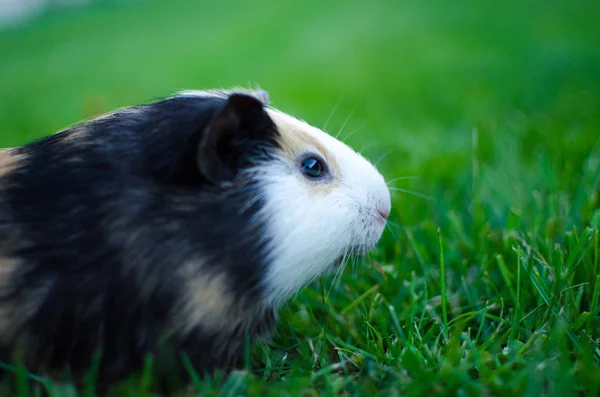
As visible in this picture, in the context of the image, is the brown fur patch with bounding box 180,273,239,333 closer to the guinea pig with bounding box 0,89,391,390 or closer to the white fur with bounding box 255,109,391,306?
the guinea pig with bounding box 0,89,391,390

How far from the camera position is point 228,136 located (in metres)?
1.72

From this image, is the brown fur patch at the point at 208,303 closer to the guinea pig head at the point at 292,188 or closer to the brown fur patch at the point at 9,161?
the guinea pig head at the point at 292,188

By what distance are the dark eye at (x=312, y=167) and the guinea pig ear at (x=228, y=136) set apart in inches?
8.3

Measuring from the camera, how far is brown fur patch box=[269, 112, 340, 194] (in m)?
1.86

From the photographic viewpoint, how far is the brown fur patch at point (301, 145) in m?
1.86

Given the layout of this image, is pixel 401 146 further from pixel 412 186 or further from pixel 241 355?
pixel 241 355

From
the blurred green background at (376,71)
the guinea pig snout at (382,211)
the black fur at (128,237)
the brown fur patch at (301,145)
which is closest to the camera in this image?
the black fur at (128,237)

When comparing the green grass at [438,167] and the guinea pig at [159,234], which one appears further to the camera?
the green grass at [438,167]

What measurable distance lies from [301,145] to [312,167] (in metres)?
0.09

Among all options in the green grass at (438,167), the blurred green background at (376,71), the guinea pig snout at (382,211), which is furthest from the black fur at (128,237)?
the blurred green background at (376,71)

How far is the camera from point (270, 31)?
10172 mm

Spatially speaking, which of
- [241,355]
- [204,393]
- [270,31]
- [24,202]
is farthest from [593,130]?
[270,31]

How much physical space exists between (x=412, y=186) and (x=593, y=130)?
1.46m

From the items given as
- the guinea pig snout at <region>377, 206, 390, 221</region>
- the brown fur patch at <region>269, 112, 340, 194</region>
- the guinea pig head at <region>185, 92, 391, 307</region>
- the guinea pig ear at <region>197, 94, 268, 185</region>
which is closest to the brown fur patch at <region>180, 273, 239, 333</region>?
the guinea pig head at <region>185, 92, 391, 307</region>
